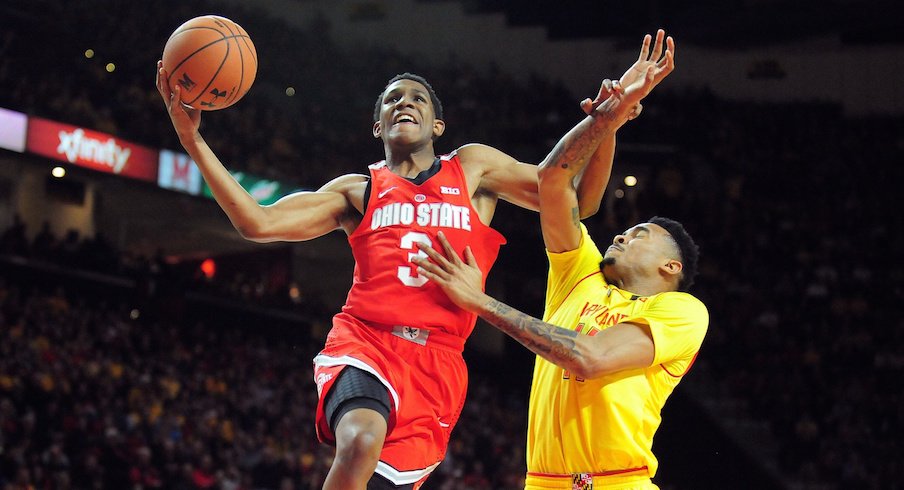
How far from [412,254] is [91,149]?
12086mm

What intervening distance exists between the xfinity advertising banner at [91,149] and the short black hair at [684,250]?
11.9m

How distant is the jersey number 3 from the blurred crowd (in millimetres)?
7743

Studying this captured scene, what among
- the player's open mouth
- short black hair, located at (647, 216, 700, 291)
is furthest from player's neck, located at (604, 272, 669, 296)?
the player's open mouth

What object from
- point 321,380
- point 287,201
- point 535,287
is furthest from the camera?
point 535,287

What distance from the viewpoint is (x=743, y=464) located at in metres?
15.8

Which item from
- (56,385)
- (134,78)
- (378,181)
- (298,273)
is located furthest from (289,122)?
(378,181)

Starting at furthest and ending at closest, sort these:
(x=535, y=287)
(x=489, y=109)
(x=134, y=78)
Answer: (x=489, y=109), (x=535, y=287), (x=134, y=78)

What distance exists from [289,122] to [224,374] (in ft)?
20.5

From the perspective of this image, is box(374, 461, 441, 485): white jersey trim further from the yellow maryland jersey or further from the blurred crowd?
the blurred crowd

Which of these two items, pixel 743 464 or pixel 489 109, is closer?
pixel 743 464

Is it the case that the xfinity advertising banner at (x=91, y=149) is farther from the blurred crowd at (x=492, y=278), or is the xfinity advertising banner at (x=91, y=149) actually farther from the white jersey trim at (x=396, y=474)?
the white jersey trim at (x=396, y=474)

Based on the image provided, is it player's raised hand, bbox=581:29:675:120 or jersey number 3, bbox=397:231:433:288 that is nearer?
player's raised hand, bbox=581:29:675:120

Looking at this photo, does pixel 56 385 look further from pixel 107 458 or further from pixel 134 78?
pixel 134 78

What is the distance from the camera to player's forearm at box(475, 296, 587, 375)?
3.84m
